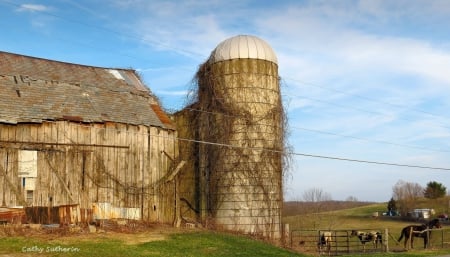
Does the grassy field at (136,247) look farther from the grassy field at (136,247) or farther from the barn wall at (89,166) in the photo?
the barn wall at (89,166)

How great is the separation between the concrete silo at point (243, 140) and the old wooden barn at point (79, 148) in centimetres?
184

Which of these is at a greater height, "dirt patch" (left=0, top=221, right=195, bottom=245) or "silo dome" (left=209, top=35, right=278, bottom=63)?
"silo dome" (left=209, top=35, right=278, bottom=63)

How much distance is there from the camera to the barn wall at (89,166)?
17281 mm

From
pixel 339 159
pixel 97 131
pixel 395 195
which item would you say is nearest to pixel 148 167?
pixel 97 131

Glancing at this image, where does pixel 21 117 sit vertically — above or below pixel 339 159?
above

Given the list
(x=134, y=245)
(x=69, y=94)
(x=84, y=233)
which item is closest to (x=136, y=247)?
(x=134, y=245)

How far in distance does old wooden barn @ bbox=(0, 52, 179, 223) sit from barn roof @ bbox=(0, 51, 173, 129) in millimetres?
40

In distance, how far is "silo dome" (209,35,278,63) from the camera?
21.7 m

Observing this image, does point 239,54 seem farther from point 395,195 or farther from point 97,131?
point 395,195

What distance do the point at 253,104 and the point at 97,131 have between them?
676 cm

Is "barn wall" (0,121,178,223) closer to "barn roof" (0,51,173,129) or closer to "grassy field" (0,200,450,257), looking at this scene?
"barn roof" (0,51,173,129)

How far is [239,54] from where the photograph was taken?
21703 mm

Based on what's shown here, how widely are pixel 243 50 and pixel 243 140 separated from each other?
13.4 feet

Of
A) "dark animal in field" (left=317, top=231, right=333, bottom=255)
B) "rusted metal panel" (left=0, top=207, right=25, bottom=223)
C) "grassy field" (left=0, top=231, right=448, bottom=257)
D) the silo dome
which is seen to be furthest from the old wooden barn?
"dark animal in field" (left=317, top=231, right=333, bottom=255)
